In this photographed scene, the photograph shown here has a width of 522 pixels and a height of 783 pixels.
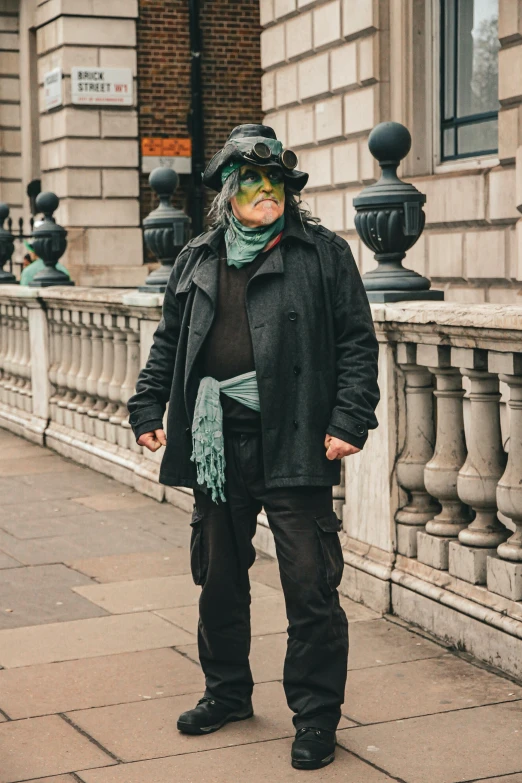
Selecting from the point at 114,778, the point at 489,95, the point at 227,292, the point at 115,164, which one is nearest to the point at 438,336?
the point at 227,292

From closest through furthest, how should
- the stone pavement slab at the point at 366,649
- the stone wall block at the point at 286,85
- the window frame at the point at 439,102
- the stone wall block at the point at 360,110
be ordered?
the stone pavement slab at the point at 366,649 < the window frame at the point at 439,102 < the stone wall block at the point at 360,110 < the stone wall block at the point at 286,85

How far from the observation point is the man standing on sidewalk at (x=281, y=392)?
395cm

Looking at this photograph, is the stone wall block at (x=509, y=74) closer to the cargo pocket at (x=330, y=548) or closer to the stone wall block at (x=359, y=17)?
the stone wall block at (x=359, y=17)

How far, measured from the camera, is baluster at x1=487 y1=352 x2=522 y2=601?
4.57 metres

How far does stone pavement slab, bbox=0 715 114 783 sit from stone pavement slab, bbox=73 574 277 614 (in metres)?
1.44

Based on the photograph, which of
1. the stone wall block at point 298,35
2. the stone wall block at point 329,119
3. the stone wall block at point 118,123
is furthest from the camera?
the stone wall block at point 118,123

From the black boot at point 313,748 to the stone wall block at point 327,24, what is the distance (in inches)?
427

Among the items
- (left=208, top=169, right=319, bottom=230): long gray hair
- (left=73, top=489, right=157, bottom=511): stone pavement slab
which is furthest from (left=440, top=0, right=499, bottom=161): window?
(left=208, top=169, right=319, bottom=230): long gray hair

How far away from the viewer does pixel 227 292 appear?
13.4ft

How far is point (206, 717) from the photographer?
4.15 m

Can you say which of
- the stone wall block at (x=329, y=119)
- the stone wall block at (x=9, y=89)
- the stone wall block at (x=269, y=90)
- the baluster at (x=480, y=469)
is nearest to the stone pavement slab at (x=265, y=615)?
the baluster at (x=480, y=469)

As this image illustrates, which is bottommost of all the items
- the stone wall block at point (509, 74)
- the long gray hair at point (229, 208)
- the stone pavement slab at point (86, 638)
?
the stone pavement slab at point (86, 638)

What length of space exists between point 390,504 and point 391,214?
50.5 inches

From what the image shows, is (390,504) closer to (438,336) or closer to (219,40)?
(438,336)
